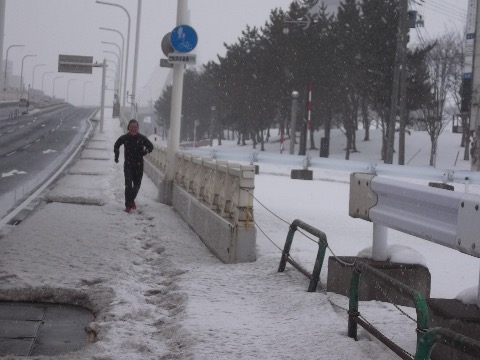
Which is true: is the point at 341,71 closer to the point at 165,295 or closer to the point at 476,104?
the point at 476,104

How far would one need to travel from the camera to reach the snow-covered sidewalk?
4887mm

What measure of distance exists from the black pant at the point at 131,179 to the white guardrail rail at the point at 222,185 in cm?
94

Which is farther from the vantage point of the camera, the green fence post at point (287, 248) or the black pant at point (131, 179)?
Answer: the black pant at point (131, 179)

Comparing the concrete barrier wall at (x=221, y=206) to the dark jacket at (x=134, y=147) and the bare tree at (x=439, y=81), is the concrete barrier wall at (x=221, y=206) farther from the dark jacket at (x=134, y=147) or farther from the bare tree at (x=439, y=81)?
the bare tree at (x=439, y=81)

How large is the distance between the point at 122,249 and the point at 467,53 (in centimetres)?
1189

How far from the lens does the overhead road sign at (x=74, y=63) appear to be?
5397 cm

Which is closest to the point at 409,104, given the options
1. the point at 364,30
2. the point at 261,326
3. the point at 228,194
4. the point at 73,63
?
the point at 364,30

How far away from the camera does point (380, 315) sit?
5.46 metres

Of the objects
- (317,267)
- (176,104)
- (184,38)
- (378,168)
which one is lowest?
(317,267)

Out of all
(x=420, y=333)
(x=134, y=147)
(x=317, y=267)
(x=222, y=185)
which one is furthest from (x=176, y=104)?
(x=420, y=333)

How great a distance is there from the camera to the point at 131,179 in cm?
1332

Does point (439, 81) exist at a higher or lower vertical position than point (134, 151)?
higher

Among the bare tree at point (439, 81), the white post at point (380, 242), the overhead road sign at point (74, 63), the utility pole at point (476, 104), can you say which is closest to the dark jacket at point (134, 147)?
the utility pole at point (476, 104)

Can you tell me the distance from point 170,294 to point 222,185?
301 centimetres
